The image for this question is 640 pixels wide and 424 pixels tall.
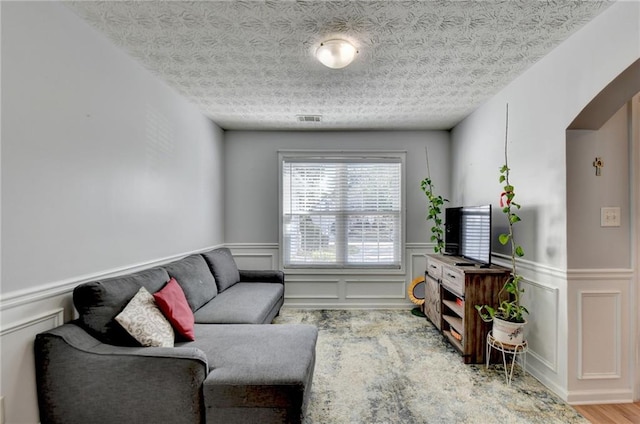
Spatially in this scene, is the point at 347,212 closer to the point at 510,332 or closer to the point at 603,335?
the point at 510,332

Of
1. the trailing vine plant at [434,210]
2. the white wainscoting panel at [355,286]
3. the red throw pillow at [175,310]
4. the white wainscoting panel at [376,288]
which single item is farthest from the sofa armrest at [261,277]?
the trailing vine plant at [434,210]

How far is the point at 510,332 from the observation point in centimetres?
239

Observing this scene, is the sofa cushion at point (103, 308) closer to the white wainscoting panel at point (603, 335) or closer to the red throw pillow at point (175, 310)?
the red throw pillow at point (175, 310)

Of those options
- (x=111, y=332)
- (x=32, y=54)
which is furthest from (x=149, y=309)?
(x=32, y=54)

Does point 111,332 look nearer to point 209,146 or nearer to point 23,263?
point 23,263

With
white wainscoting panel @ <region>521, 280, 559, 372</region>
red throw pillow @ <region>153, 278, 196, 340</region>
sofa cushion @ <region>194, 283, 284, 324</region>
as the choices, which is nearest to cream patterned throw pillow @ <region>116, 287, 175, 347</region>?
red throw pillow @ <region>153, 278, 196, 340</region>

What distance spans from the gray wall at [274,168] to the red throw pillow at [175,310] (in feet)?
7.38

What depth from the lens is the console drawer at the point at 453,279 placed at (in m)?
2.81

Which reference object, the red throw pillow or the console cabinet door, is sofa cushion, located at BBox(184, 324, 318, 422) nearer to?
the red throw pillow

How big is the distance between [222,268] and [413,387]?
7.45 feet

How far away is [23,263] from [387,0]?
93.5 inches

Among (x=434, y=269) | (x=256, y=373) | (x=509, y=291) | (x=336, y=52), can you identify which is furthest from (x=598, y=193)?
(x=256, y=373)

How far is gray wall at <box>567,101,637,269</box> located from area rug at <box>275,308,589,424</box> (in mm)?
1032

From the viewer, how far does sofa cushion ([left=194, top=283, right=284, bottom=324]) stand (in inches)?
101
